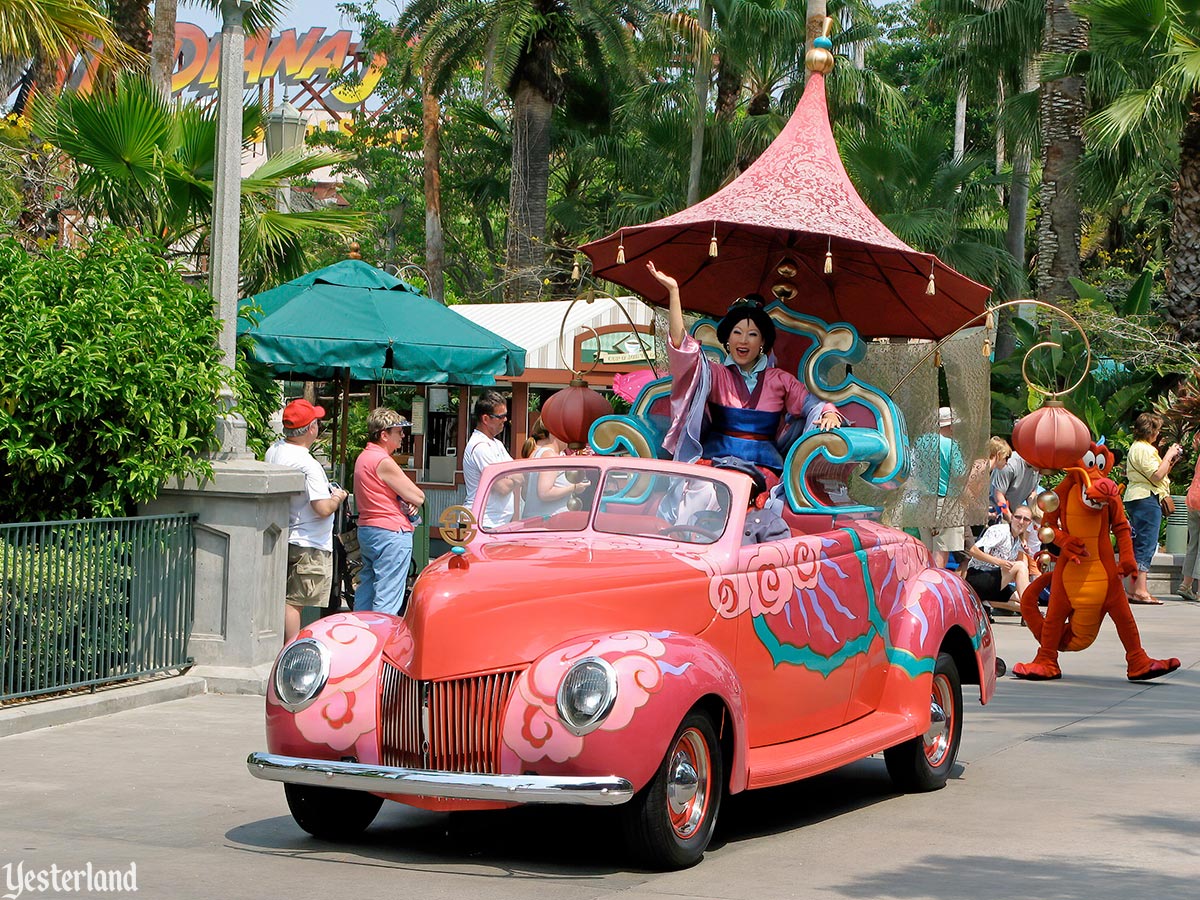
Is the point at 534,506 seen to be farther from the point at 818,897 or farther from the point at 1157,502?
the point at 1157,502

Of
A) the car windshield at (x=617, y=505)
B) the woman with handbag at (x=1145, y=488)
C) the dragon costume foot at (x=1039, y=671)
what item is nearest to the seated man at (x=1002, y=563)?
the woman with handbag at (x=1145, y=488)

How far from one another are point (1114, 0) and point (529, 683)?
58.3ft

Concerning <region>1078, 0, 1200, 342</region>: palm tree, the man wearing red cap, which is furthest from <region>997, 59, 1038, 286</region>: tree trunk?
the man wearing red cap

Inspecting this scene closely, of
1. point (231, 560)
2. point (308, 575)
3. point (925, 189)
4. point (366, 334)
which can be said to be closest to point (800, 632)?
point (231, 560)

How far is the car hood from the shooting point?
21.0ft

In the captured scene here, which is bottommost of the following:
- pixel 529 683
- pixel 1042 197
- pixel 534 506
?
pixel 529 683

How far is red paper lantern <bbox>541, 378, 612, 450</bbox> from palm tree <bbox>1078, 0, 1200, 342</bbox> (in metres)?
13.4

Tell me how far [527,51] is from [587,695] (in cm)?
2903

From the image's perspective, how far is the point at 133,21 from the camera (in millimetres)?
22375

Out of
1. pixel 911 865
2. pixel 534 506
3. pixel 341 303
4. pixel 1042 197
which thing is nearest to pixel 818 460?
pixel 534 506

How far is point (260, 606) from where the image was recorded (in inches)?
435

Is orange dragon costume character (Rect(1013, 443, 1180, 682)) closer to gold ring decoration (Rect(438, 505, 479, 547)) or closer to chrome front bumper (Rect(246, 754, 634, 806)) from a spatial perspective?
gold ring decoration (Rect(438, 505, 479, 547))

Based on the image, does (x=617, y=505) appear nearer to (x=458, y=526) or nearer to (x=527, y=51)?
(x=458, y=526)

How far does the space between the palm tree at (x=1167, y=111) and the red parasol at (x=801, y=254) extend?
1128 cm
